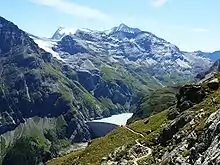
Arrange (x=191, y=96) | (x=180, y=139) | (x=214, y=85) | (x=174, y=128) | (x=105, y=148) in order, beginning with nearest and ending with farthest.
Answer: (x=180, y=139) < (x=174, y=128) < (x=214, y=85) < (x=191, y=96) < (x=105, y=148)

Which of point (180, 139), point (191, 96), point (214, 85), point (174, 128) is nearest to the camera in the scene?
point (180, 139)

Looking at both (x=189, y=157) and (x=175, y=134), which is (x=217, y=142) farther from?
(x=175, y=134)

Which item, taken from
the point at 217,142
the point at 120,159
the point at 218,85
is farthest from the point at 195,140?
the point at 218,85

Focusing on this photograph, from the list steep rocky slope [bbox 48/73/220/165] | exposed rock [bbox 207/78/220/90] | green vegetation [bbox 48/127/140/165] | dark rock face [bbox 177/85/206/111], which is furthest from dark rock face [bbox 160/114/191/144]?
exposed rock [bbox 207/78/220/90]

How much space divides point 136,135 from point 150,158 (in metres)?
33.9

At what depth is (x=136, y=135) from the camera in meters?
104

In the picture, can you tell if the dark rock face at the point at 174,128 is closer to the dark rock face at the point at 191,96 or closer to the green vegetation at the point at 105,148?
the green vegetation at the point at 105,148

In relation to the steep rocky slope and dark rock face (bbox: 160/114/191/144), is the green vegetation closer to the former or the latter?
the steep rocky slope

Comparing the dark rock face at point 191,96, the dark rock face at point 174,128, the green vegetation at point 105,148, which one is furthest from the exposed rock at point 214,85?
the green vegetation at point 105,148

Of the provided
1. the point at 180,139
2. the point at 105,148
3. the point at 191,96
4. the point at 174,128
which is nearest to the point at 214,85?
the point at 191,96

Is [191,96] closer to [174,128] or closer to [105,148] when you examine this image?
[174,128]

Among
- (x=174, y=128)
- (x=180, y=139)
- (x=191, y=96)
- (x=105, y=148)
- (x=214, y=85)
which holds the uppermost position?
(x=214, y=85)

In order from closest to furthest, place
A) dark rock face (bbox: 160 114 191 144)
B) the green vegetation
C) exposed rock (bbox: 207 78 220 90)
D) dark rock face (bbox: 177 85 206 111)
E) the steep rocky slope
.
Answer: the steep rocky slope < dark rock face (bbox: 160 114 191 144) < exposed rock (bbox: 207 78 220 90) < dark rock face (bbox: 177 85 206 111) < the green vegetation

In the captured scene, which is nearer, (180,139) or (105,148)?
(180,139)
